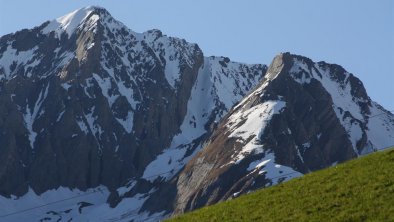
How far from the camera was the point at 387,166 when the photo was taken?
57.7 meters

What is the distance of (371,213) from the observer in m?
47.6

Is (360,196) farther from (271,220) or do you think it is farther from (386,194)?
(271,220)

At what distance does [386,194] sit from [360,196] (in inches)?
63.5

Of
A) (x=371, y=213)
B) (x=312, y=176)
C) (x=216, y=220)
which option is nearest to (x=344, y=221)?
(x=371, y=213)

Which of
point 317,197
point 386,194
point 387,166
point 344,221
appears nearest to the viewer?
point 344,221

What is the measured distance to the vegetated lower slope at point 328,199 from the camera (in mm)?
49125

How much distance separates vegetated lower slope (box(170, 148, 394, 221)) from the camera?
161 ft

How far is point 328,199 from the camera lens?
53.0 metres

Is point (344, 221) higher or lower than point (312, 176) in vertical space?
lower

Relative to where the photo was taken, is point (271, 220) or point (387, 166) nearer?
point (271, 220)

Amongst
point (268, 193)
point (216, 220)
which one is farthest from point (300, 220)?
point (268, 193)

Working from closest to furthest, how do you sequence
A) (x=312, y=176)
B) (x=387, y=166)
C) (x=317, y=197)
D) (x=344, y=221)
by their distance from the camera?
1. (x=344, y=221)
2. (x=317, y=197)
3. (x=387, y=166)
4. (x=312, y=176)

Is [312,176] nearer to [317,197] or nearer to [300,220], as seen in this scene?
[317,197]

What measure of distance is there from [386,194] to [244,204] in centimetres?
1097
